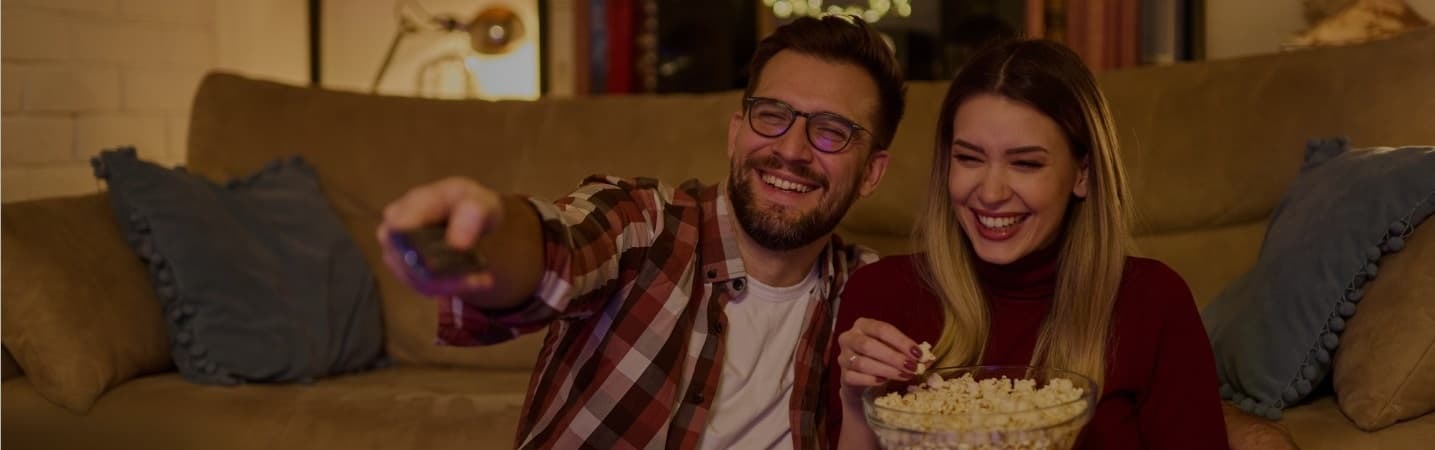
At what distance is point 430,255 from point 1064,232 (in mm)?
912

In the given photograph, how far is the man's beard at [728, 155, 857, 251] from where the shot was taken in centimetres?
183

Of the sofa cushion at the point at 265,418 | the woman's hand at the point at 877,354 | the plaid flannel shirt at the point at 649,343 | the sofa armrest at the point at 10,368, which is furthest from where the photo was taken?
the sofa armrest at the point at 10,368

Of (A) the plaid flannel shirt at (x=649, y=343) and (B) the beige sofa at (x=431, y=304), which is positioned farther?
(B) the beige sofa at (x=431, y=304)

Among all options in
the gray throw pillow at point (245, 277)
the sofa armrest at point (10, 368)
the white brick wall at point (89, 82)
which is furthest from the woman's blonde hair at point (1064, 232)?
the white brick wall at point (89, 82)

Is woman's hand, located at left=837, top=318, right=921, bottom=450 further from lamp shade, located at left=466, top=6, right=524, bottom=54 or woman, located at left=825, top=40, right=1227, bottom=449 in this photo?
lamp shade, located at left=466, top=6, right=524, bottom=54

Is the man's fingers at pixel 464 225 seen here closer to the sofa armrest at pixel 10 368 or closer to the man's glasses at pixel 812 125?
the man's glasses at pixel 812 125

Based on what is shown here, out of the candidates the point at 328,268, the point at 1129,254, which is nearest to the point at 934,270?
the point at 1129,254

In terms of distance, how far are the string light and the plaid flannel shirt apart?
9.14 ft

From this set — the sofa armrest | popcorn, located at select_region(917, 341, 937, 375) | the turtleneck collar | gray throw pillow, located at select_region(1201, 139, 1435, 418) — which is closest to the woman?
the turtleneck collar

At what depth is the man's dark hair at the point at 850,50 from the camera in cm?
188

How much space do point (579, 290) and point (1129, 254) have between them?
2.12 feet

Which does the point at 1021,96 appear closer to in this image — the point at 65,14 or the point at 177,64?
the point at 65,14

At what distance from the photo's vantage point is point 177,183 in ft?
8.51

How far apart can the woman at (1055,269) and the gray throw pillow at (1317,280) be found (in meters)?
0.31
